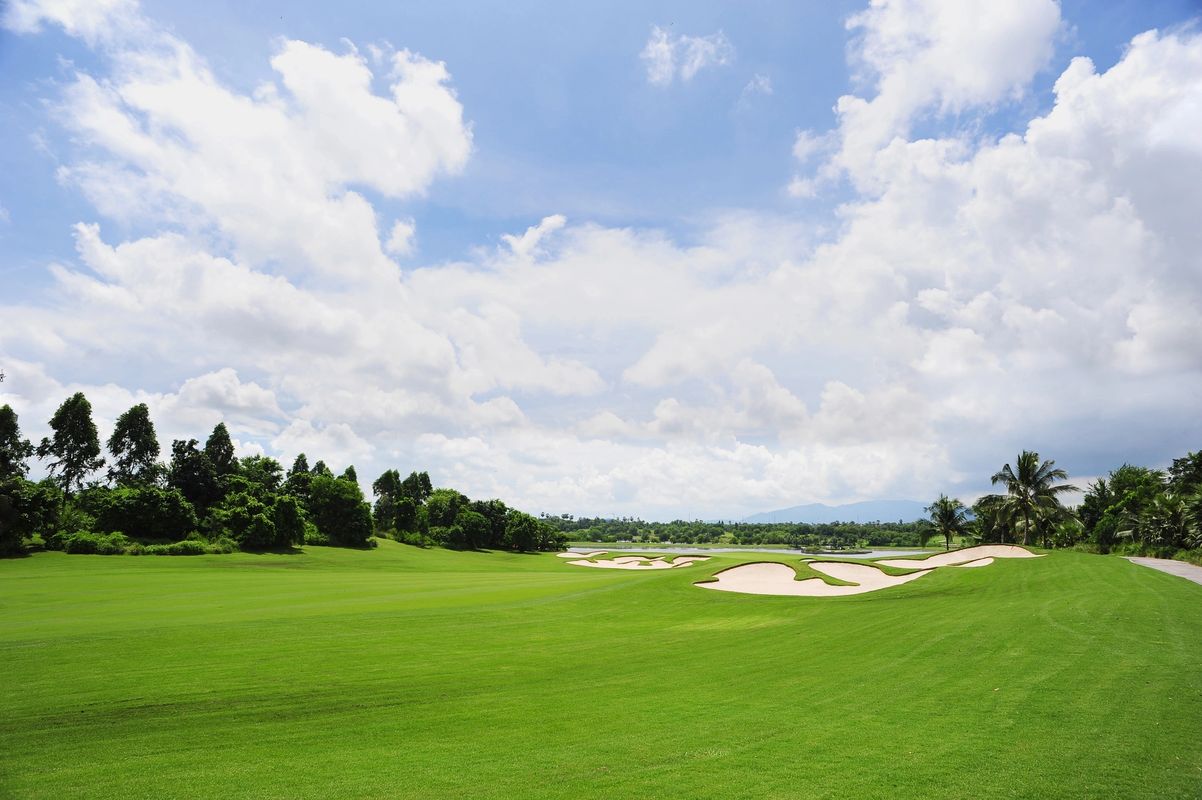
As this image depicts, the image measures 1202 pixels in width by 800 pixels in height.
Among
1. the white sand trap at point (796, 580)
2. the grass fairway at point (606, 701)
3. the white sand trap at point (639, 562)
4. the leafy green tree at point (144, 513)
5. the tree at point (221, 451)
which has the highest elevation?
the tree at point (221, 451)

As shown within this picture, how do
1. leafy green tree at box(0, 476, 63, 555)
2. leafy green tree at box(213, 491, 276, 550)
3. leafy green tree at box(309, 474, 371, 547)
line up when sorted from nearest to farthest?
1. leafy green tree at box(0, 476, 63, 555)
2. leafy green tree at box(213, 491, 276, 550)
3. leafy green tree at box(309, 474, 371, 547)

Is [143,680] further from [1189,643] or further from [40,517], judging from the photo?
[40,517]

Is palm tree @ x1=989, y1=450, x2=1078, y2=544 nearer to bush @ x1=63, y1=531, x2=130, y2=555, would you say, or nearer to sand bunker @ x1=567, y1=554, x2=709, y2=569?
sand bunker @ x1=567, y1=554, x2=709, y2=569

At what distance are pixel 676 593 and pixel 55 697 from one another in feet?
68.3

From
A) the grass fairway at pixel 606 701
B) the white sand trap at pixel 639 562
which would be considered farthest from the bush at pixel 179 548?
the white sand trap at pixel 639 562

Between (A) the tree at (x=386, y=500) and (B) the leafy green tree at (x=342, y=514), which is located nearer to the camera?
(B) the leafy green tree at (x=342, y=514)

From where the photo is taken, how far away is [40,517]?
41.4 metres

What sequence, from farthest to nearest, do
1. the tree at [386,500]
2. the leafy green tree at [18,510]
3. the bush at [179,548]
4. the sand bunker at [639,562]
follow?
1. the tree at [386,500]
2. the sand bunker at [639,562]
3. the bush at [179,548]
4. the leafy green tree at [18,510]

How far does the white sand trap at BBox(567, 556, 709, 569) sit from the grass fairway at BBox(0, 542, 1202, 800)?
129 feet

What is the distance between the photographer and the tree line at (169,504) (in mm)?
44156

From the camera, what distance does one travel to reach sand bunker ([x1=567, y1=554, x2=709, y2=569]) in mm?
58625

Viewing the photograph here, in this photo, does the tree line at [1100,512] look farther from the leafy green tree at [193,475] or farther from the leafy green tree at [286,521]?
the leafy green tree at [193,475]

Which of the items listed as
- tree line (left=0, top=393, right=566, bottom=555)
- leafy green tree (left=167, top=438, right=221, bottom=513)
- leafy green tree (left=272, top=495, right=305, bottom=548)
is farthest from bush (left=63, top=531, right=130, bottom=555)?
leafy green tree (left=167, top=438, right=221, bottom=513)

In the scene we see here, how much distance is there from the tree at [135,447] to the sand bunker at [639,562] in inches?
1996
